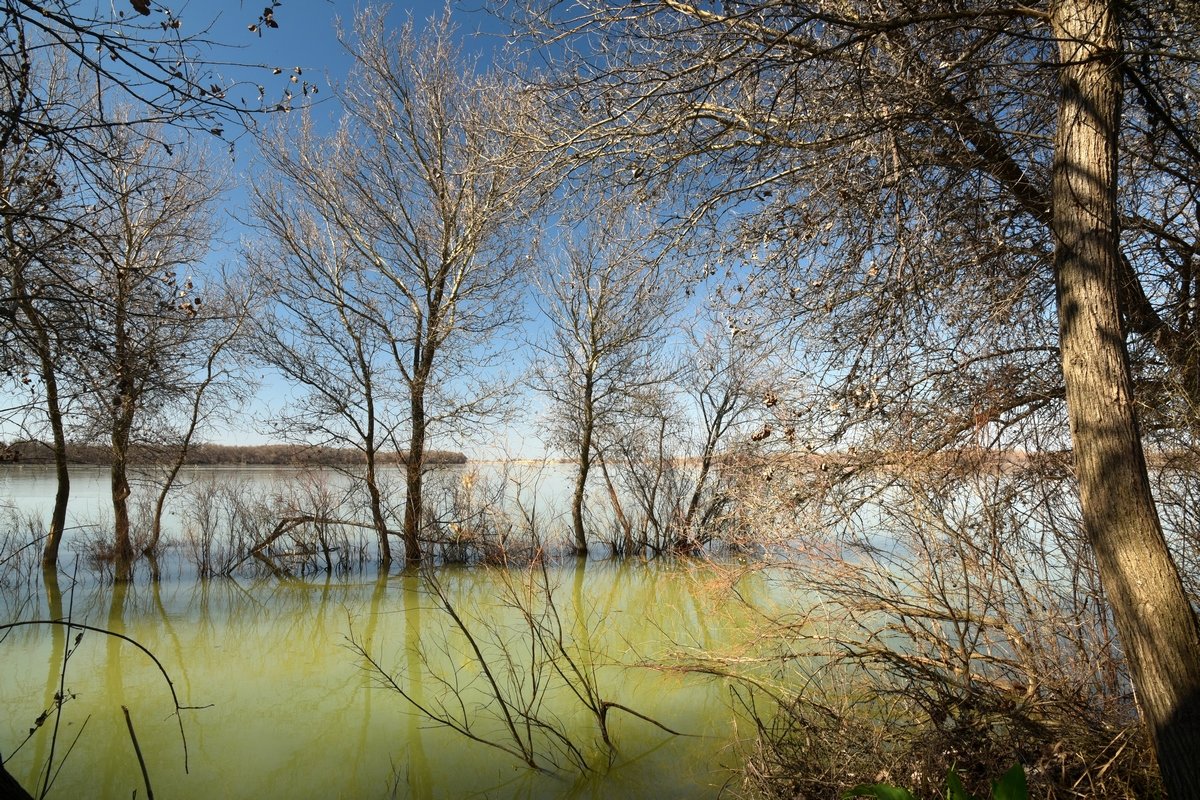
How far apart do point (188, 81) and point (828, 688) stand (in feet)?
17.1

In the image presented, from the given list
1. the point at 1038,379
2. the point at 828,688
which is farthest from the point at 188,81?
the point at 1038,379

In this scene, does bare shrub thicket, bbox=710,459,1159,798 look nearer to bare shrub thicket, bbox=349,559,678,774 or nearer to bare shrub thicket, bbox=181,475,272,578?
bare shrub thicket, bbox=349,559,678,774

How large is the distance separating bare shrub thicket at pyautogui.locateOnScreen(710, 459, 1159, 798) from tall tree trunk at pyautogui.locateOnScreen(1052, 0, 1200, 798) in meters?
0.57

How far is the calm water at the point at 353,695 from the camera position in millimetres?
4805

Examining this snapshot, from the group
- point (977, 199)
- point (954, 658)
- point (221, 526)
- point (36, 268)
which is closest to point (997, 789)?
point (954, 658)

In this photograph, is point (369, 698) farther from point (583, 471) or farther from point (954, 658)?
point (583, 471)

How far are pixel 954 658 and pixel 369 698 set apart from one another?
4.94m

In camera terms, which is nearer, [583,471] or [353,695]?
[353,695]

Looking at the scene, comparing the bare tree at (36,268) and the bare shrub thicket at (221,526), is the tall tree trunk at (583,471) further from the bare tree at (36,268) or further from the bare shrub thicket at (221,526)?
the bare tree at (36,268)

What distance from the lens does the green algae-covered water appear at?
479 cm

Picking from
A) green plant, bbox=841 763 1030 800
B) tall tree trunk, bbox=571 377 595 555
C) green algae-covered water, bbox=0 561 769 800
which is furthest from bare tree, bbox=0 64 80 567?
tall tree trunk, bbox=571 377 595 555

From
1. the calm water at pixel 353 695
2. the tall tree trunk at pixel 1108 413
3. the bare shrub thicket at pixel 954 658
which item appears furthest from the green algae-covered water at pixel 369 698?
the tall tree trunk at pixel 1108 413

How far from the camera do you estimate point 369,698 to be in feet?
21.2

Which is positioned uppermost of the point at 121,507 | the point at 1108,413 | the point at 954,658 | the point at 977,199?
the point at 977,199
